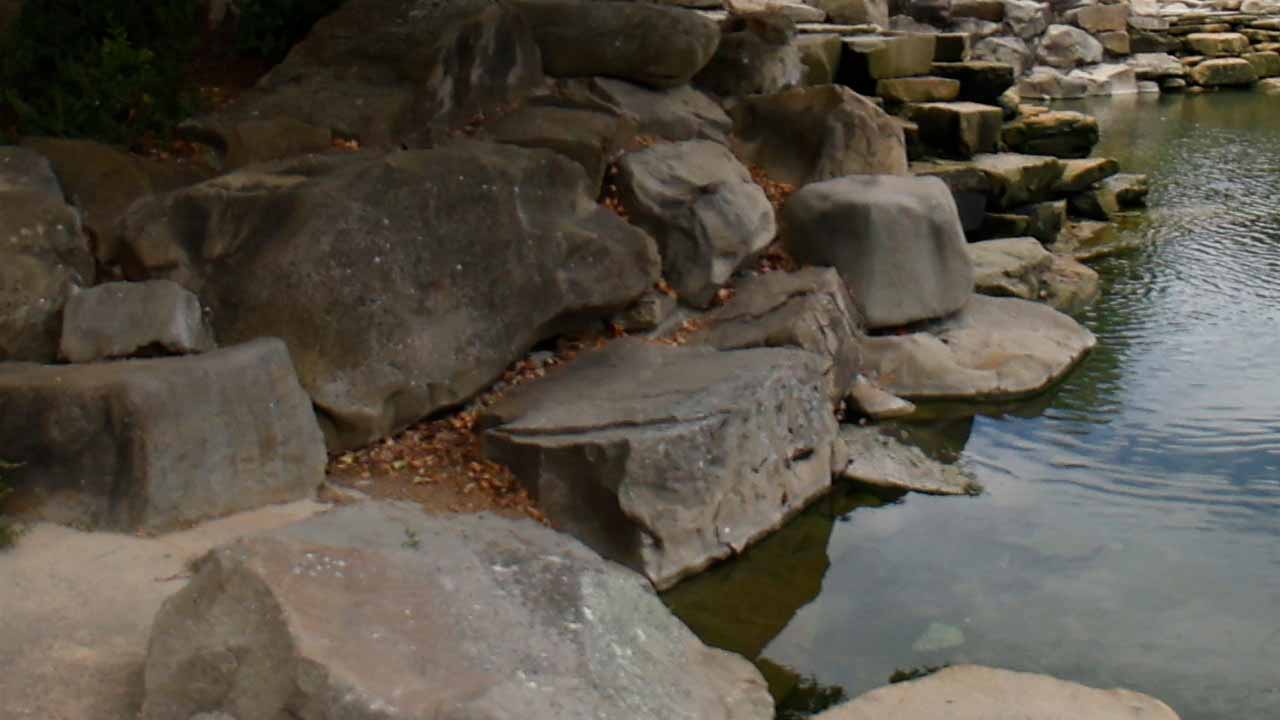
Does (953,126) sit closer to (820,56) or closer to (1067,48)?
(820,56)

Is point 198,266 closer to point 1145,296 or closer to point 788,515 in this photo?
point 788,515

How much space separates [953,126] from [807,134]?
372 cm

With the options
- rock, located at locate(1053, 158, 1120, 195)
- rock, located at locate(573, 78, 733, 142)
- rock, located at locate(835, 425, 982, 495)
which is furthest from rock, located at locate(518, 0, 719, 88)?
rock, located at locate(1053, 158, 1120, 195)

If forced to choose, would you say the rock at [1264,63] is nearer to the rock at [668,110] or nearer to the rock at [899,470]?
the rock at [668,110]

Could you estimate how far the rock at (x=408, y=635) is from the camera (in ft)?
13.6

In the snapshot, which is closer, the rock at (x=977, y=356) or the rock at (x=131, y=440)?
the rock at (x=131, y=440)

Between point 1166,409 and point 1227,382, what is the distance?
0.77 m

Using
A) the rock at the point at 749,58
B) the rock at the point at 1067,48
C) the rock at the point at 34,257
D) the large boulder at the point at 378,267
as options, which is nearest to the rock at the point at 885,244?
the rock at the point at 749,58

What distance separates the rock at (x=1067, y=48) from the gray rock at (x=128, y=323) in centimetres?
2393

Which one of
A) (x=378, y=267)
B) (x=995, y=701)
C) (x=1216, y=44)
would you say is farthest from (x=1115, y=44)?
(x=995, y=701)

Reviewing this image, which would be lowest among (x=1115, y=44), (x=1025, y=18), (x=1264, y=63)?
(x=1264, y=63)

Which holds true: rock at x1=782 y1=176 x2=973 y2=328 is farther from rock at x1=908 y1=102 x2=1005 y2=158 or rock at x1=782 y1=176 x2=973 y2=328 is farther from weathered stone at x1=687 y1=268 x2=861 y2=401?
rock at x1=908 y1=102 x2=1005 y2=158

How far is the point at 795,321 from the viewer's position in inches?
347

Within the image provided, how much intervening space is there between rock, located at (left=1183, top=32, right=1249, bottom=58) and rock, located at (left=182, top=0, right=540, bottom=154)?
2373cm
